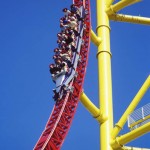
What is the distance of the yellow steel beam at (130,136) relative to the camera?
23.2ft

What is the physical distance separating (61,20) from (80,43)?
0.96 metres

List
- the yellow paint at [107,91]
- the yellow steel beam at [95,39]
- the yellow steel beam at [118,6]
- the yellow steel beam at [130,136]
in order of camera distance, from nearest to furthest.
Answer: the yellow steel beam at [130,136] → the yellow paint at [107,91] → the yellow steel beam at [95,39] → the yellow steel beam at [118,6]

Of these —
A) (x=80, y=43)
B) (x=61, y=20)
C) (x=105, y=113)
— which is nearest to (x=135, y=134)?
(x=105, y=113)

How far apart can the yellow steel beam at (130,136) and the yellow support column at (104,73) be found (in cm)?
13

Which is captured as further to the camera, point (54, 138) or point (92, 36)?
point (92, 36)

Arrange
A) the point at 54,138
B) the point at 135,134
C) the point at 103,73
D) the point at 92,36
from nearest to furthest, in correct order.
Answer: the point at 135,134
the point at 54,138
the point at 103,73
the point at 92,36

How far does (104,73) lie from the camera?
832 cm

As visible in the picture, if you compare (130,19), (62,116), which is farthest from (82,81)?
(130,19)

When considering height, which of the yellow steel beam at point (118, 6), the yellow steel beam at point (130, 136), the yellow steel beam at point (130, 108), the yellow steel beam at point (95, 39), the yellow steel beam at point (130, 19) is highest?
the yellow steel beam at point (118, 6)

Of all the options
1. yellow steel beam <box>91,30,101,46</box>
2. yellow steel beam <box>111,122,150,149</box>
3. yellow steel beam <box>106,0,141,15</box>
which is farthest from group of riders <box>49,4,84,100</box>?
yellow steel beam <box>111,122,150,149</box>

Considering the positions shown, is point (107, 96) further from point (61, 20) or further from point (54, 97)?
point (61, 20)

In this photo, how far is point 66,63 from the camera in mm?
9023

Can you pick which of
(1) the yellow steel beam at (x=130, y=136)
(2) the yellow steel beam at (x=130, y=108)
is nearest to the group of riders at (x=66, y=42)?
(2) the yellow steel beam at (x=130, y=108)

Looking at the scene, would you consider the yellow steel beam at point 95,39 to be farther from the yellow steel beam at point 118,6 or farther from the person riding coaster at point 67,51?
the yellow steel beam at point 118,6
